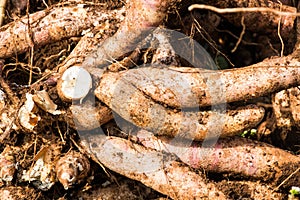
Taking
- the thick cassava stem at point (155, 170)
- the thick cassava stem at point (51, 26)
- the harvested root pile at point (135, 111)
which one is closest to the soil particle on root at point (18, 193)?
the harvested root pile at point (135, 111)

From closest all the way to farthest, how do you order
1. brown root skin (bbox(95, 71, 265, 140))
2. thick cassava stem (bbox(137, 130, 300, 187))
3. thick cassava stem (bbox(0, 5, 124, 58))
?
brown root skin (bbox(95, 71, 265, 140))
thick cassava stem (bbox(137, 130, 300, 187))
thick cassava stem (bbox(0, 5, 124, 58))

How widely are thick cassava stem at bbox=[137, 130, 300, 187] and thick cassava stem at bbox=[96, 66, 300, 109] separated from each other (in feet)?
0.62

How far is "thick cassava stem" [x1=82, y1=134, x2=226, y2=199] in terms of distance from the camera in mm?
1945

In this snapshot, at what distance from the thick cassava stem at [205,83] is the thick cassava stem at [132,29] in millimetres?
142

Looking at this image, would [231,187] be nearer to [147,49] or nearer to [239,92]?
[239,92]

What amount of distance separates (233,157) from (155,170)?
33 centimetres

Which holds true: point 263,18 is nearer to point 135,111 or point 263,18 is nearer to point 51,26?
point 135,111

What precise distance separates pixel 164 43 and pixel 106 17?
278mm

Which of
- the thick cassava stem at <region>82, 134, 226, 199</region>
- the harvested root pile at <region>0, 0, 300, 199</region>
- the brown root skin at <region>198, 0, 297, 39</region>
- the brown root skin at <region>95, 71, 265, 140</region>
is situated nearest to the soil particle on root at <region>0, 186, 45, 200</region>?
the harvested root pile at <region>0, 0, 300, 199</region>

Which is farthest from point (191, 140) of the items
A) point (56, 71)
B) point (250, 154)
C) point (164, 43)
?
point (56, 71)

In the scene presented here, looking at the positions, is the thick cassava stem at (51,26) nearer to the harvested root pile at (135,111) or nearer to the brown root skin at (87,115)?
the harvested root pile at (135,111)

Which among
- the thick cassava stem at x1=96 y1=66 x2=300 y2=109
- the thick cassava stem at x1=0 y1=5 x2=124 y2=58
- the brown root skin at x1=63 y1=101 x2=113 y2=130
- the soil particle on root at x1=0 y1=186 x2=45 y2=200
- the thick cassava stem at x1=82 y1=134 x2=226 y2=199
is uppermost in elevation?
the thick cassava stem at x1=0 y1=5 x2=124 y2=58

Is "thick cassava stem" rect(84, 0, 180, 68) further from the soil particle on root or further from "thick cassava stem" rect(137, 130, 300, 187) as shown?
the soil particle on root

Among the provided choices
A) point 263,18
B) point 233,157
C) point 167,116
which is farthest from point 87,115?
point 263,18
